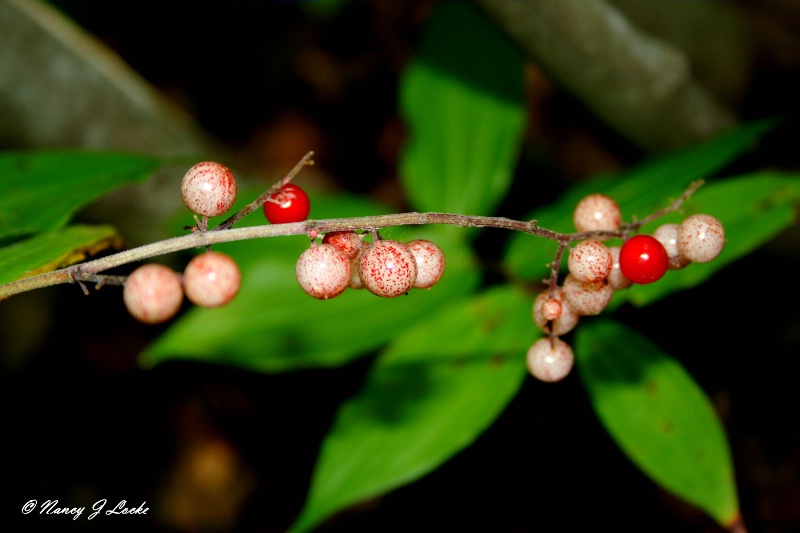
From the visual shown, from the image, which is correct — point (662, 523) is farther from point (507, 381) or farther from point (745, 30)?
point (745, 30)

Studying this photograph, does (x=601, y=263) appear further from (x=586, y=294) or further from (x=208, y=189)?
(x=208, y=189)

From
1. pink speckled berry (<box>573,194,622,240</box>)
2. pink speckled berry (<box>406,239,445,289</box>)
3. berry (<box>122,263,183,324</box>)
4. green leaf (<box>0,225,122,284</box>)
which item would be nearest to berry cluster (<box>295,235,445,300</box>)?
pink speckled berry (<box>406,239,445,289</box>)

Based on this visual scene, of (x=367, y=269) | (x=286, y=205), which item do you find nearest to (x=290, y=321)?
(x=286, y=205)

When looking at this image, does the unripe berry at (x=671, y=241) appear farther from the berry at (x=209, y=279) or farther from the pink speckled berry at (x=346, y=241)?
the berry at (x=209, y=279)

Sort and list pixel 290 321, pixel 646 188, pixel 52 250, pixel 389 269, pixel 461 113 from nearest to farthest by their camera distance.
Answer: pixel 389 269
pixel 52 250
pixel 646 188
pixel 290 321
pixel 461 113

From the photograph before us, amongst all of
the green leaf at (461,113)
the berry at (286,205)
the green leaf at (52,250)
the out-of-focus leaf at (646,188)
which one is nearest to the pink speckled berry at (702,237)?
the out-of-focus leaf at (646,188)
